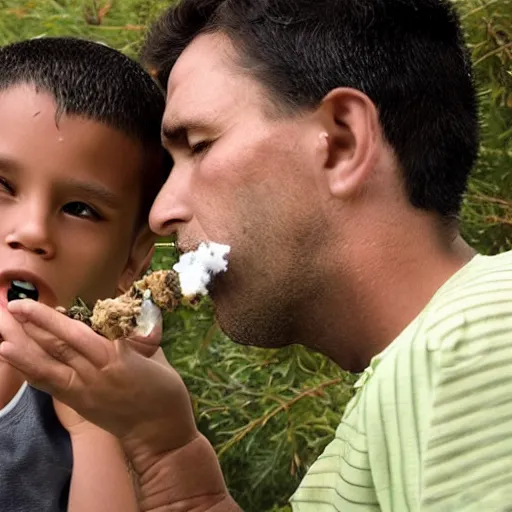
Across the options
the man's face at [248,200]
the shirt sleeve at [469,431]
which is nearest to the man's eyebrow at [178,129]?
the man's face at [248,200]

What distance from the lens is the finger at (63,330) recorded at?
4.27ft

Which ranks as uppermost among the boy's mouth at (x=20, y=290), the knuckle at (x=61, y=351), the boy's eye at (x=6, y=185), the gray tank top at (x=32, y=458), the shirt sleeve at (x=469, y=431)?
the boy's eye at (x=6, y=185)

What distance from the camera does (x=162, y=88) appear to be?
1785mm

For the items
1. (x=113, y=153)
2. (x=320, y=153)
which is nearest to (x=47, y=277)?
(x=113, y=153)

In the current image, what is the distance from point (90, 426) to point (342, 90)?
0.77 meters

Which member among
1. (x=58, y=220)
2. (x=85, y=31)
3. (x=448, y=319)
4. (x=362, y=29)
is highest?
(x=85, y=31)

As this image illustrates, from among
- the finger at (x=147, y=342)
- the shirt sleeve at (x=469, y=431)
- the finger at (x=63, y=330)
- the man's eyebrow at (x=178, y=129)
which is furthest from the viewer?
the finger at (x=147, y=342)

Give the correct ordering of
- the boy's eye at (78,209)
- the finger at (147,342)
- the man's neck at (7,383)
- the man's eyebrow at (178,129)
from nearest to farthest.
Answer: the man's eyebrow at (178,129) → the finger at (147,342) → the boy's eye at (78,209) → the man's neck at (7,383)

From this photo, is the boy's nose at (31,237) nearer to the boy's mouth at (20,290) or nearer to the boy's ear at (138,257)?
the boy's mouth at (20,290)

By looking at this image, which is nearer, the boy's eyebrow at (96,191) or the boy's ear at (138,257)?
the boy's eyebrow at (96,191)

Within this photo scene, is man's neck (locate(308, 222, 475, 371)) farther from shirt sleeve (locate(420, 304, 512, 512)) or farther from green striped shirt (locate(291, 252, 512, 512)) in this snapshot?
shirt sleeve (locate(420, 304, 512, 512))

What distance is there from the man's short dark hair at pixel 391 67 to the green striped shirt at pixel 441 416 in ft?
0.86

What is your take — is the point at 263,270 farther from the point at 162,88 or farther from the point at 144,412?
the point at 162,88

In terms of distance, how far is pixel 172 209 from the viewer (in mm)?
1425
